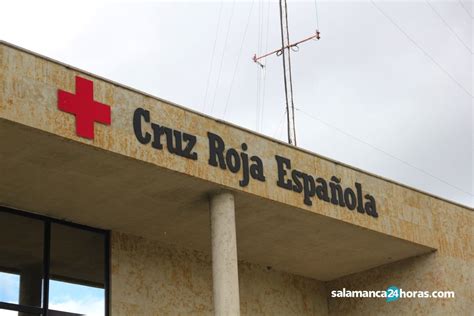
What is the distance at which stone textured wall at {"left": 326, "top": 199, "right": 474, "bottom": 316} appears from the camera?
22297mm

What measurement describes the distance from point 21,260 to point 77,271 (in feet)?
4.51

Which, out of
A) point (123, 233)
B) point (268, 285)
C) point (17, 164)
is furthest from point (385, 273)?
point (17, 164)

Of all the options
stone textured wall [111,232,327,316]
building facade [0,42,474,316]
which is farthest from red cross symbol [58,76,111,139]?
stone textured wall [111,232,327,316]

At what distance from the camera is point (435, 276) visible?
22312 mm

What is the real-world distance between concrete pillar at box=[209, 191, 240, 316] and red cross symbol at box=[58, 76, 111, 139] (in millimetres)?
3122

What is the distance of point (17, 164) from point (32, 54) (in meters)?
2.14

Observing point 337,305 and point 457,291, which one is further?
point 337,305

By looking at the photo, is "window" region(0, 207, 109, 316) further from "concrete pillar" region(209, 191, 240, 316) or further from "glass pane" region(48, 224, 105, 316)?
"concrete pillar" region(209, 191, 240, 316)

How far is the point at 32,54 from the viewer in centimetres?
1537

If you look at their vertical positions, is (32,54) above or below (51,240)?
above

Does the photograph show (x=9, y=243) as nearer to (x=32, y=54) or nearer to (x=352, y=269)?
(x=32, y=54)

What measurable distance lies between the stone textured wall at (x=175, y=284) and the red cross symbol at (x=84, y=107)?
4317 mm

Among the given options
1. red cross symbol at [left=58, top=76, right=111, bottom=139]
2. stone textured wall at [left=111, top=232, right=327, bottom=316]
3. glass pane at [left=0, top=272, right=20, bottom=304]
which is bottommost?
glass pane at [left=0, top=272, right=20, bottom=304]

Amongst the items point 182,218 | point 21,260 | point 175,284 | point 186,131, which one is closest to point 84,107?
Result: point 186,131
